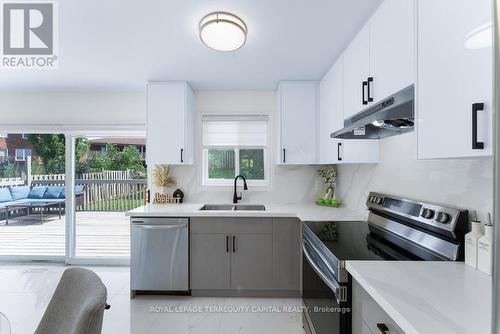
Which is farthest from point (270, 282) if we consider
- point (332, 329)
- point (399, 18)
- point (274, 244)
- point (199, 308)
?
point (399, 18)

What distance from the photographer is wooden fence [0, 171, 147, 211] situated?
141 inches

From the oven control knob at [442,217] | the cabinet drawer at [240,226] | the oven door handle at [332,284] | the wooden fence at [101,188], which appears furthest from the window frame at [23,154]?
the oven control knob at [442,217]

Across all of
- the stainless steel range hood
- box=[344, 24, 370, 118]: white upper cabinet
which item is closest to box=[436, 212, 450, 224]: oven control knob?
the stainless steel range hood

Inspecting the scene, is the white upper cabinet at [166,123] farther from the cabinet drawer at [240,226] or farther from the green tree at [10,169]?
the green tree at [10,169]

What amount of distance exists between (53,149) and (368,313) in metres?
4.14

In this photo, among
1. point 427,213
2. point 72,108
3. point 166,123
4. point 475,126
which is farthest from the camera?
point 72,108

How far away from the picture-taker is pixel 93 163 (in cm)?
360

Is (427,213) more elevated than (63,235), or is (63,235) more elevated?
(427,213)

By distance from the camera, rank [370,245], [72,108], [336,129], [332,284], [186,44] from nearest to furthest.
Result: [332,284]
[370,245]
[186,44]
[336,129]
[72,108]

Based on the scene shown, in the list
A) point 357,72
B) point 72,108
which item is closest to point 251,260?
point 357,72

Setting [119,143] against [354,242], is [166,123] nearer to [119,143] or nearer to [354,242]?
[119,143]

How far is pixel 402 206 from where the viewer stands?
1.71 meters

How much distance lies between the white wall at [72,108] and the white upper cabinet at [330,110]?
7.39 feet

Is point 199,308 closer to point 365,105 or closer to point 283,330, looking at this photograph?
point 283,330
